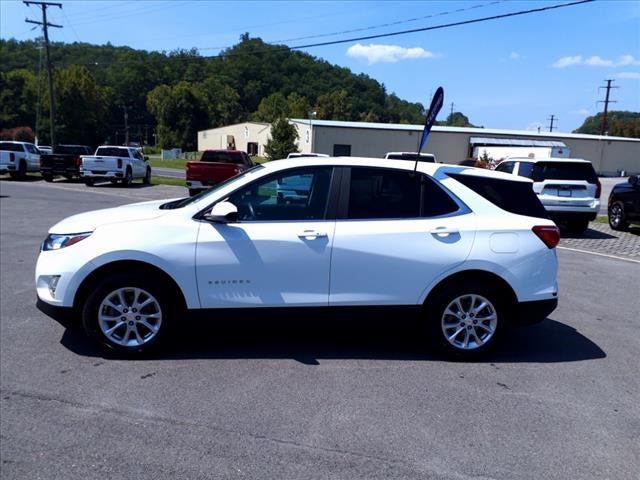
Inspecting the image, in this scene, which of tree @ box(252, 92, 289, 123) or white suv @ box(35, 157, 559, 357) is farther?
tree @ box(252, 92, 289, 123)

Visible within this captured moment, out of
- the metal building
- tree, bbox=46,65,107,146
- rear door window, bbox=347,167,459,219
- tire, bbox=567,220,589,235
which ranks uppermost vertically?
tree, bbox=46,65,107,146

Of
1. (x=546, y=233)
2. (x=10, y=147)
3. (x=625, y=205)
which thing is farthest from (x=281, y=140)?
(x=546, y=233)

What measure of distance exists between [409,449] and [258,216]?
228cm

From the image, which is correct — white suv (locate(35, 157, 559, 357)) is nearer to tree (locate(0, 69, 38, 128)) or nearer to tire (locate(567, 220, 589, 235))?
tire (locate(567, 220, 589, 235))

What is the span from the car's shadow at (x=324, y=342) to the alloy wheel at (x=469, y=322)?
25cm

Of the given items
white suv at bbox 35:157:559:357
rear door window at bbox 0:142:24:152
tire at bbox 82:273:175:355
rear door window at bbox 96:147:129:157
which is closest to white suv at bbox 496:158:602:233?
white suv at bbox 35:157:559:357

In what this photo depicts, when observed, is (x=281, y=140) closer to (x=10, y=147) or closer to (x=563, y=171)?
(x=10, y=147)

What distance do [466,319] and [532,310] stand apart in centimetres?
61

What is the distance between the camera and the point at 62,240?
483 centimetres

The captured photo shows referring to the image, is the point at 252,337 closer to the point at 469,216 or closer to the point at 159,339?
the point at 159,339

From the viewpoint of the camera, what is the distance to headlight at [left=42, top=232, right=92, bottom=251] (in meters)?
4.78

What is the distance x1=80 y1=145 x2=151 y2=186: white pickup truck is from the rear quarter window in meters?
23.0

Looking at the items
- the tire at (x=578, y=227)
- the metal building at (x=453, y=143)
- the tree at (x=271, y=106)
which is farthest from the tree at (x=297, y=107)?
the tire at (x=578, y=227)

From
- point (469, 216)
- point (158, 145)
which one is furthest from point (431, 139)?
point (158, 145)
